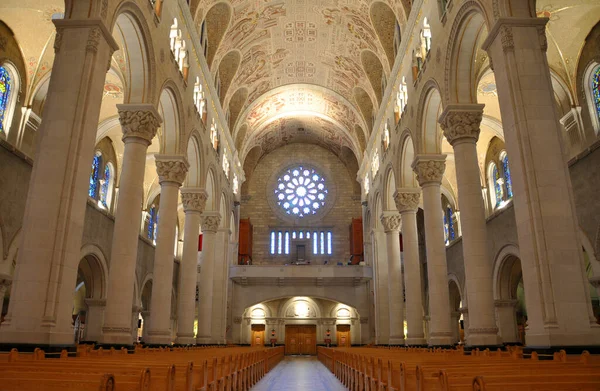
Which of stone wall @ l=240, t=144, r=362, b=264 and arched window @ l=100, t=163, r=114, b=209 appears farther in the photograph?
stone wall @ l=240, t=144, r=362, b=264

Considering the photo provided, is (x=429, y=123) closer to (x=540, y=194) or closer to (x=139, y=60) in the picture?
(x=540, y=194)

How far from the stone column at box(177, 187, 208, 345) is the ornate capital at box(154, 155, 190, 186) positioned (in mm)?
3419

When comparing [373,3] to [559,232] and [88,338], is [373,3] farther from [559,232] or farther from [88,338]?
[88,338]

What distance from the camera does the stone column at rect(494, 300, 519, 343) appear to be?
70.5ft

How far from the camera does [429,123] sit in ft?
55.1

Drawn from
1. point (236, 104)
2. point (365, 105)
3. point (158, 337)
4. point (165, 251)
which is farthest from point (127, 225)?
point (365, 105)

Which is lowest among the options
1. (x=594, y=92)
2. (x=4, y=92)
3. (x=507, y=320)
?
(x=507, y=320)

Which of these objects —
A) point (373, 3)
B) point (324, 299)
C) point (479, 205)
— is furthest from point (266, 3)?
point (324, 299)

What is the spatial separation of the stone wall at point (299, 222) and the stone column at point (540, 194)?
28.2 meters

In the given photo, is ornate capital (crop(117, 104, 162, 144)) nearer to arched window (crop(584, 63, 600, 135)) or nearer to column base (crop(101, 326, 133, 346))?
column base (crop(101, 326, 133, 346))

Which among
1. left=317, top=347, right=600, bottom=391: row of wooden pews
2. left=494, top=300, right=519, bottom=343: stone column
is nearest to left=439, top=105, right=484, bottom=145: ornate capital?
left=317, top=347, right=600, bottom=391: row of wooden pews

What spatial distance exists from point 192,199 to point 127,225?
7346 millimetres

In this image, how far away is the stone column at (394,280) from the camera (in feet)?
72.0

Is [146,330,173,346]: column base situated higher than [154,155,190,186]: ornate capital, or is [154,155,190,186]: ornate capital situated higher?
[154,155,190,186]: ornate capital
